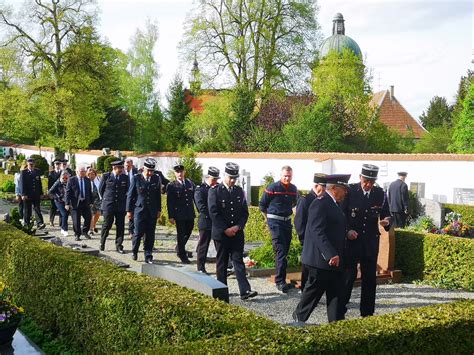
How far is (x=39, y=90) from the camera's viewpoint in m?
34.4

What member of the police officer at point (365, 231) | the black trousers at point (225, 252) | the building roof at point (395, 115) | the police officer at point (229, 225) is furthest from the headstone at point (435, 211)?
the building roof at point (395, 115)

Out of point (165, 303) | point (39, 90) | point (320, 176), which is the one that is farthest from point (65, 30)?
point (165, 303)

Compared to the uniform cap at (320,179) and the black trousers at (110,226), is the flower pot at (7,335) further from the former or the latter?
the black trousers at (110,226)

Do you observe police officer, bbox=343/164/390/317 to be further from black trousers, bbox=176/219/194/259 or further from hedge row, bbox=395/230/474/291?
black trousers, bbox=176/219/194/259

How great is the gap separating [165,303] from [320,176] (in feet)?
10.4

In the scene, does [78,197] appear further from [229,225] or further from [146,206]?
[229,225]

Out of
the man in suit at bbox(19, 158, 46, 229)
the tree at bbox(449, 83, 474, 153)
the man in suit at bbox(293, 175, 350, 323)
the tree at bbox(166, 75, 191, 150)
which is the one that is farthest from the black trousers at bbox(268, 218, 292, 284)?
the tree at bbox(166, 75, 191, 150)

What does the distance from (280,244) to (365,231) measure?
1.72 meters

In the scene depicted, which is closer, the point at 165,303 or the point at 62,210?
the point at 165,303

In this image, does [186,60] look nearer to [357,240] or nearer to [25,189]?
[25,189]

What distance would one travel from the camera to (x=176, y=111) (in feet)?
146

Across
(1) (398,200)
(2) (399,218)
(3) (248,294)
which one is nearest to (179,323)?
(3) (248,294)

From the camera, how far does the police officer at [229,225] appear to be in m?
7.83

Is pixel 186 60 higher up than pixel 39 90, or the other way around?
pixel 186 60
